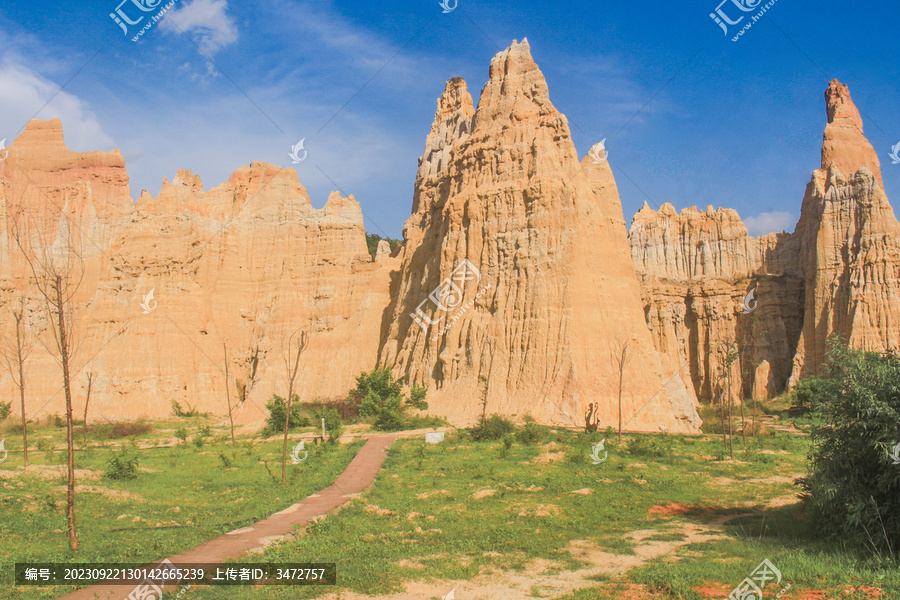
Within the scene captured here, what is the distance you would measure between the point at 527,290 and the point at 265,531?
31323 millimetres

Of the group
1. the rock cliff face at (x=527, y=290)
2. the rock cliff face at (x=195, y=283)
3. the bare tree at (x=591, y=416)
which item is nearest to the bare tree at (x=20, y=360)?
the rock cliff face at (x=195, y=283)

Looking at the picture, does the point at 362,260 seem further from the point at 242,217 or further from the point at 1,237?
the point at 1,237

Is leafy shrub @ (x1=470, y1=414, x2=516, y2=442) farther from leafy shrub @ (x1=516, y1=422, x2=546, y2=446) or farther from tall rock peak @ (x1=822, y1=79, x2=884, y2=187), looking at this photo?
tall rock peak @ (x1=822, y1=79, x2=884, y2=187)

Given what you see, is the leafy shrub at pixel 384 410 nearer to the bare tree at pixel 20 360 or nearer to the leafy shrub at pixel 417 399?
the leafy shrub at pixel 417 399

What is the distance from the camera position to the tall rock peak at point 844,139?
73000 millimetres

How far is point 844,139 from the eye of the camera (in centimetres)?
7444

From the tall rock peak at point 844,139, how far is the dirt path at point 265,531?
68801 mm

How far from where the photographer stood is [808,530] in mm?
13562

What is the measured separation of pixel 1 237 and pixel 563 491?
63299 millimetres

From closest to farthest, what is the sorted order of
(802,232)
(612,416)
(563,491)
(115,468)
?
(563,491), (115,468), (612,416), (802,232)

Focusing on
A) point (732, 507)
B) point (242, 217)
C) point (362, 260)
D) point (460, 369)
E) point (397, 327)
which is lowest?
point (732, 507)

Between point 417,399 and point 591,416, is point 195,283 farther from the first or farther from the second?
point 591,416

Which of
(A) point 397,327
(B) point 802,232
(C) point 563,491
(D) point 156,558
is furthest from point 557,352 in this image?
(B) point 802,232

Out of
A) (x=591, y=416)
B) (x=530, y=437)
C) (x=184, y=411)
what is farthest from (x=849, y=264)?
(x=184, y=411)
